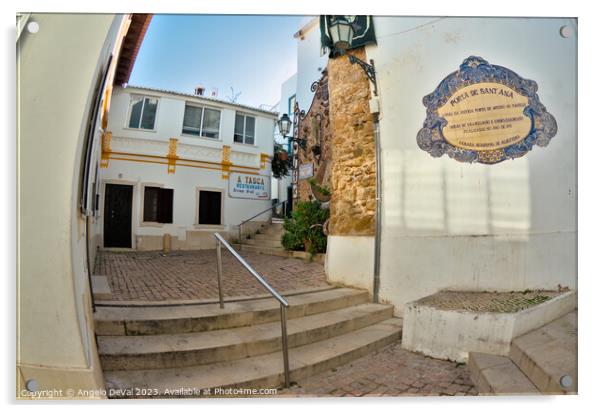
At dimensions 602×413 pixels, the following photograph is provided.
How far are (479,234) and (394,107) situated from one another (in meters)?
1.39

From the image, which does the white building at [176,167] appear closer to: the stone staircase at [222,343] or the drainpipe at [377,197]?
the stone staircase at [222,343]

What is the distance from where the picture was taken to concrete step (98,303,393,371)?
188 centimetres

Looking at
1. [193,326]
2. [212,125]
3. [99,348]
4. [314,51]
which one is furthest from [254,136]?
[99,348]

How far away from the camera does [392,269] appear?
10.5 feet

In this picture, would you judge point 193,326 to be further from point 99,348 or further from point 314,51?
point 314,51

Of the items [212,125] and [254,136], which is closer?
[212,125]

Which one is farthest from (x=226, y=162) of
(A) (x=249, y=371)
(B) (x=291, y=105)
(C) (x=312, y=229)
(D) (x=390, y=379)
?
(C) (x=312, y=229)

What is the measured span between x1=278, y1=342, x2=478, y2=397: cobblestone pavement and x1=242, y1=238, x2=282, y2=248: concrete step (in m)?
1.17

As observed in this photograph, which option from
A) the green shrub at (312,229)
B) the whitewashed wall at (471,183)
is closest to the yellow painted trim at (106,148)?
the whitewashed wall at (471,183)

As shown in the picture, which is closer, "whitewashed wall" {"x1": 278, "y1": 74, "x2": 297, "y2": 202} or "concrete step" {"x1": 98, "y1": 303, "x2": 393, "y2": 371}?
"concrete step" {"x1": 98, "y1": 303, "x2": 393, "y2": 371}

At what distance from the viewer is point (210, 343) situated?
2.11 metres

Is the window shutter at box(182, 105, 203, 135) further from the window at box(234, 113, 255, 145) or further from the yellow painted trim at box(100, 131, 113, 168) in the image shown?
the yellow painted trim at box(100, 131, 113, 168)

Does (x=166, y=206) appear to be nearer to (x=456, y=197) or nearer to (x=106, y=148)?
(x=106, y=148)

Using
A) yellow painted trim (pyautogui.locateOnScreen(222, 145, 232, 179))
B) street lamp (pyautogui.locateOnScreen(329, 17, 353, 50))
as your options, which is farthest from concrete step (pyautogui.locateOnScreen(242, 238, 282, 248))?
street lamp (pyautogui.locateOnScreen(329, 17, 353, 50))
